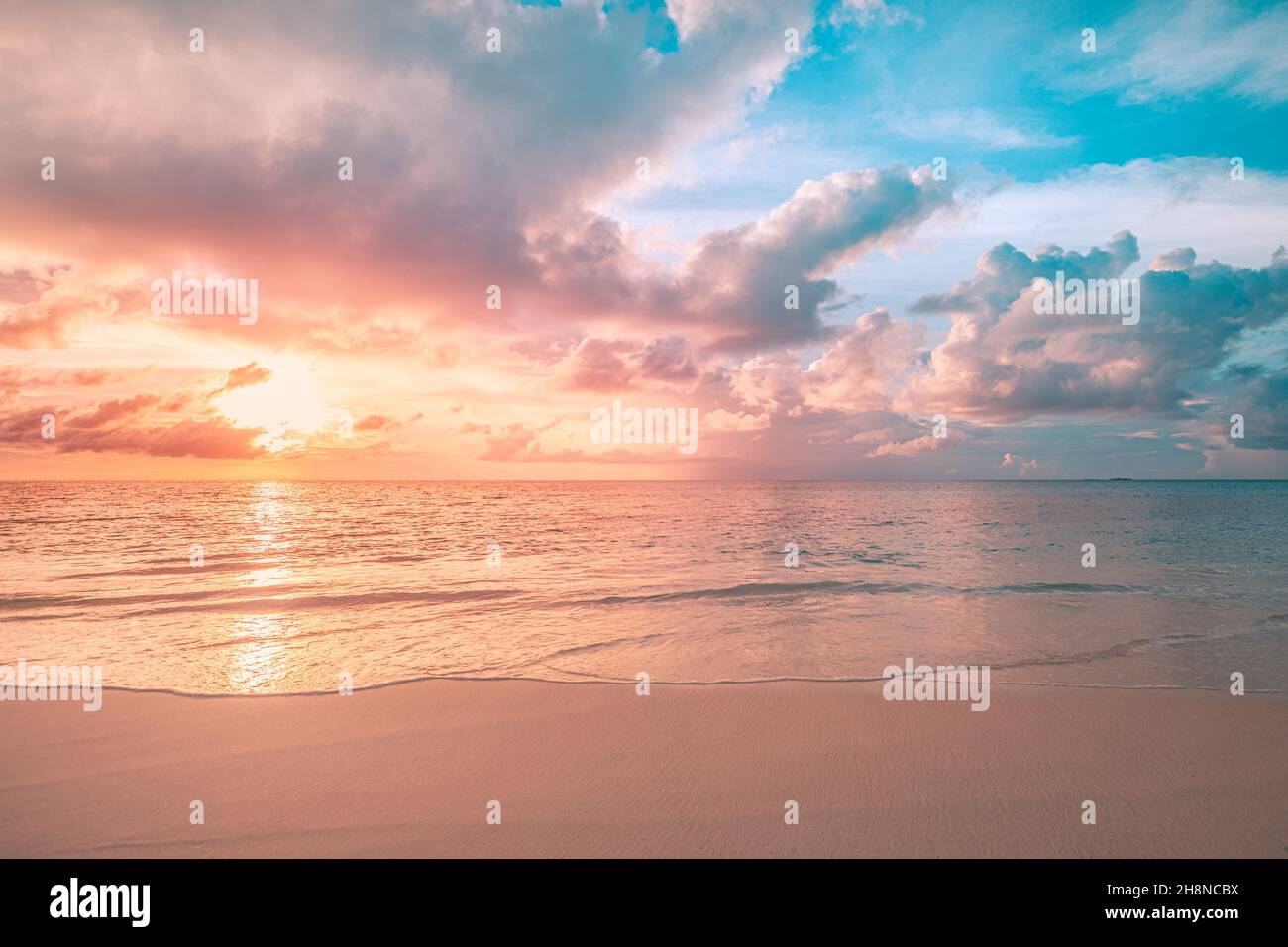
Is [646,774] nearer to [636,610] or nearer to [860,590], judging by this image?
[636,610]

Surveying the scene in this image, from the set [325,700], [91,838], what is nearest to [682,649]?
[325,700]

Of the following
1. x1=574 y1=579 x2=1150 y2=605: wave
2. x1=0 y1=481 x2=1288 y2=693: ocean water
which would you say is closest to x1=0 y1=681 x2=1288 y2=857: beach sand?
x1=0 y1=481 x2=1288 y2=693: ocean water

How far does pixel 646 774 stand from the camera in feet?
21.2

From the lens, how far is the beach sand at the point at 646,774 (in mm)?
5293

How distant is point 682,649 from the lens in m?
11.7

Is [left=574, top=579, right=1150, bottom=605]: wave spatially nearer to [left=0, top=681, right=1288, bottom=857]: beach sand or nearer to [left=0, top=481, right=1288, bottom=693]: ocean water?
[left=0, top=481, right=1288, bottom=693]: ocean water

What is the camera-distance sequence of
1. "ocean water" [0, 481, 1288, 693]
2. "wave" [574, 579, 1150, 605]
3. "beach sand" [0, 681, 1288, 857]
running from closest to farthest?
"beach sand" [0, 681, 1288, 857] < "ocean water" [0, 481, 1288, 693] < "wave" [574, 579, 1150, 605]

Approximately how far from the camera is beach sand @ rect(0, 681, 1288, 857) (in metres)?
5.29

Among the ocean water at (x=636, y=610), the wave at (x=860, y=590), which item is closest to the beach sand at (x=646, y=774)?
the ocean water at (x=636, y=610)

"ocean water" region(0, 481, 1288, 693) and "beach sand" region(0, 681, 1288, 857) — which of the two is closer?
"beach sand" region(0, 681, 1288, 857)

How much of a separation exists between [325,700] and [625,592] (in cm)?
1017

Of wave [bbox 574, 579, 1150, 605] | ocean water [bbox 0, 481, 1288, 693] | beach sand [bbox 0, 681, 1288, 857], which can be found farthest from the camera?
wave [bbox 574, 579, 1150, 605]

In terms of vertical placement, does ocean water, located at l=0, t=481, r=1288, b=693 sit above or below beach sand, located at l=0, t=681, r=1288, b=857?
above

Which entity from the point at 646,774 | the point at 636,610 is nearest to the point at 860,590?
the point at 636,610
